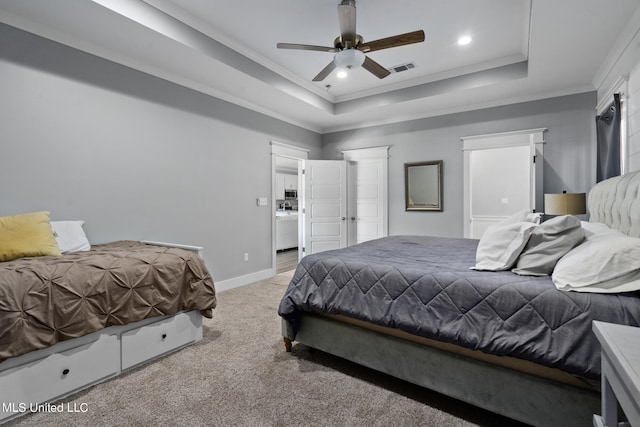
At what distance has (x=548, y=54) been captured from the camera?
3109 mm

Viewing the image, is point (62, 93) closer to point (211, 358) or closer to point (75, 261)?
point (75, 261)

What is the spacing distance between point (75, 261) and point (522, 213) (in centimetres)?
320

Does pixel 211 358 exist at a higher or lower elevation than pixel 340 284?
lower

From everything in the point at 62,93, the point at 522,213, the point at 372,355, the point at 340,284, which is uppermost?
the point at 62,93

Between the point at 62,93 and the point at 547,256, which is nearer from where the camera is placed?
the point at 547,256

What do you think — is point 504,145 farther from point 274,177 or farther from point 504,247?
point 274,177

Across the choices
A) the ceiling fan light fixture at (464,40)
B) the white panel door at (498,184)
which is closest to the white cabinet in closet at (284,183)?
the white panel door at (498,184)

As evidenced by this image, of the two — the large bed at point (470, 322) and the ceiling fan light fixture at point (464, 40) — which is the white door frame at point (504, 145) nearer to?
the ceiling fan light fixture at point (464, 40)

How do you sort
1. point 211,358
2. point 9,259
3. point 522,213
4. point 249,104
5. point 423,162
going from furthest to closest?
1. point 423,162
2. point 249,104
3. point 522,213
4. point 211,358
5. point 9,259

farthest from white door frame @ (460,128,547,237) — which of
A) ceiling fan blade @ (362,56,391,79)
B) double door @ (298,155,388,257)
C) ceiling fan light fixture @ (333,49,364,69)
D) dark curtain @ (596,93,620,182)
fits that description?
ceiling fan light fixture @ (333,49,364,69)

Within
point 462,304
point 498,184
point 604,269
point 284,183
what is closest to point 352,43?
point 462,304

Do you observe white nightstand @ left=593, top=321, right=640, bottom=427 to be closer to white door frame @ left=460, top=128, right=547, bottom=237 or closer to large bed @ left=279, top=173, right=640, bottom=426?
large bed @ left=279, top=173, right=640, bottom=426

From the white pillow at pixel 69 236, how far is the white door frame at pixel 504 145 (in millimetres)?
4614

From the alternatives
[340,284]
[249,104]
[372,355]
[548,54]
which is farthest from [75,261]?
[548,54]
